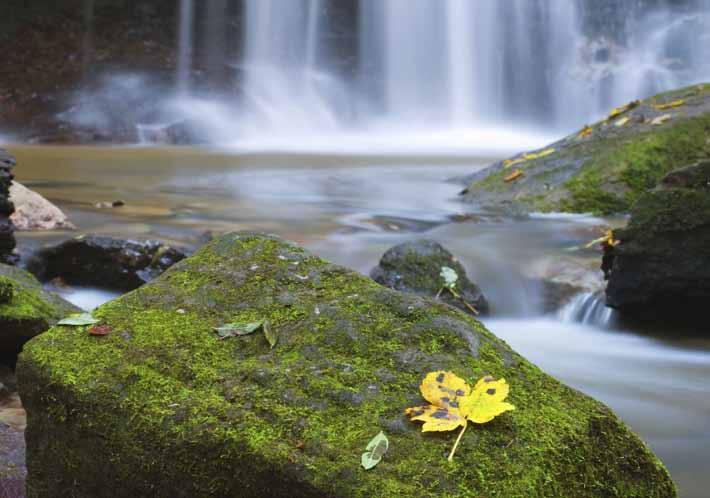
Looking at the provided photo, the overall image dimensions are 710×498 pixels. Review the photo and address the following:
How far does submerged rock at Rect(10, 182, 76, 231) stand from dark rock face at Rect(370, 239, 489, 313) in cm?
290

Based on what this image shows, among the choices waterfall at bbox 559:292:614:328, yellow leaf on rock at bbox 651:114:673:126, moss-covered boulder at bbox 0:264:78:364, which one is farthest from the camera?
yellow leaf on rock at bbox 651:114:673:126

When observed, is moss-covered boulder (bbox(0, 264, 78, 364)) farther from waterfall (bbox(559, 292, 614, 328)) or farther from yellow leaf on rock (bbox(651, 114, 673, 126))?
yellow leaf on rock (bbox(651, 114, 673, 126))

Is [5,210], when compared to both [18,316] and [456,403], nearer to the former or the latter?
[18,316]

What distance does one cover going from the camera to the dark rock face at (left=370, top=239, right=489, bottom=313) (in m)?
4.64

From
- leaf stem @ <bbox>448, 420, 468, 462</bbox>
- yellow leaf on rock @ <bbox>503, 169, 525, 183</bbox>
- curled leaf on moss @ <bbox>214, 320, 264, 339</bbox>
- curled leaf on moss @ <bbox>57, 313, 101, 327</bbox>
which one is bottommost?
leaf stem @ <bbox>448, 420, 468, 462</bbox>

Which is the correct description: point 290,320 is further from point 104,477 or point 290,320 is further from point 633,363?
point 633,363

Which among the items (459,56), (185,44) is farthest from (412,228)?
(459,56)

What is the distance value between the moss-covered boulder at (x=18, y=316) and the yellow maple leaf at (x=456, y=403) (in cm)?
222

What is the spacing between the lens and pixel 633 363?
13.2 feet

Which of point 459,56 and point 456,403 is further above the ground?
point 459,56

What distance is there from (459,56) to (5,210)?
689 inches

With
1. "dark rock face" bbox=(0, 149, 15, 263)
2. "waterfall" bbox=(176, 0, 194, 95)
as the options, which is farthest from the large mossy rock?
"waterfall" bbox=(176, 0, 194, 95)

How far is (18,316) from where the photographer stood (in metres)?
3.44

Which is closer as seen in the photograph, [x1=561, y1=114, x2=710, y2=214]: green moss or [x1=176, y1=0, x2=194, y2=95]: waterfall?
[x1=561, y1=114, x2=710, y2=214]: green moss
